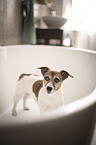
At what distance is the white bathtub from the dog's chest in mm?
104

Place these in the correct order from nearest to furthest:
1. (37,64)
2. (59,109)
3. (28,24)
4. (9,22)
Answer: (59,109)
(37,64)
(9,22)
(28,24)

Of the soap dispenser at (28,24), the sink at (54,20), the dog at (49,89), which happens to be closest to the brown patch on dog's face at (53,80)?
the dog at (49,89)

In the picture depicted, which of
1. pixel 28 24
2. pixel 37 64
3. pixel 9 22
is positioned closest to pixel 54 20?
pixel 28 24

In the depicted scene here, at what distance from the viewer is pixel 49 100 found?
829mm

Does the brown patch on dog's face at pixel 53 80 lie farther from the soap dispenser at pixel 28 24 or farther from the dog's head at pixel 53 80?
the soap dispenser at pixel 28 24

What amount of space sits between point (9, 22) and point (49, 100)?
0.91 metres

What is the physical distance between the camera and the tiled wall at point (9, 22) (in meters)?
1.18

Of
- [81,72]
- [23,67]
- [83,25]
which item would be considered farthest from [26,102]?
[83,25]

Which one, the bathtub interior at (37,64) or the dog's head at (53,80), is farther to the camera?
the bathtub interior at (37,64)

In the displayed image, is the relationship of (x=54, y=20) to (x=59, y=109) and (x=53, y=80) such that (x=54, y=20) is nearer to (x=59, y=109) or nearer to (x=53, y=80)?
(x=53, y=80)

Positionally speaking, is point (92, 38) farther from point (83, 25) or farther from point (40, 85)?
point (40, 85)

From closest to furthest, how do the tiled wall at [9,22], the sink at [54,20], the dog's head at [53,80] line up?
1. the dog's head at [53,80]
2. the tiled wall at [9,22]
3. the sink at [54,20]

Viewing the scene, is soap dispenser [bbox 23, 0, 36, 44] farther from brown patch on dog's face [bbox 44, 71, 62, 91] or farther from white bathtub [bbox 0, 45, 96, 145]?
brown patch on dog's face [bbox 44, 71, 62, 91]

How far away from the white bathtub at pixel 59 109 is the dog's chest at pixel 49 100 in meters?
0.10
